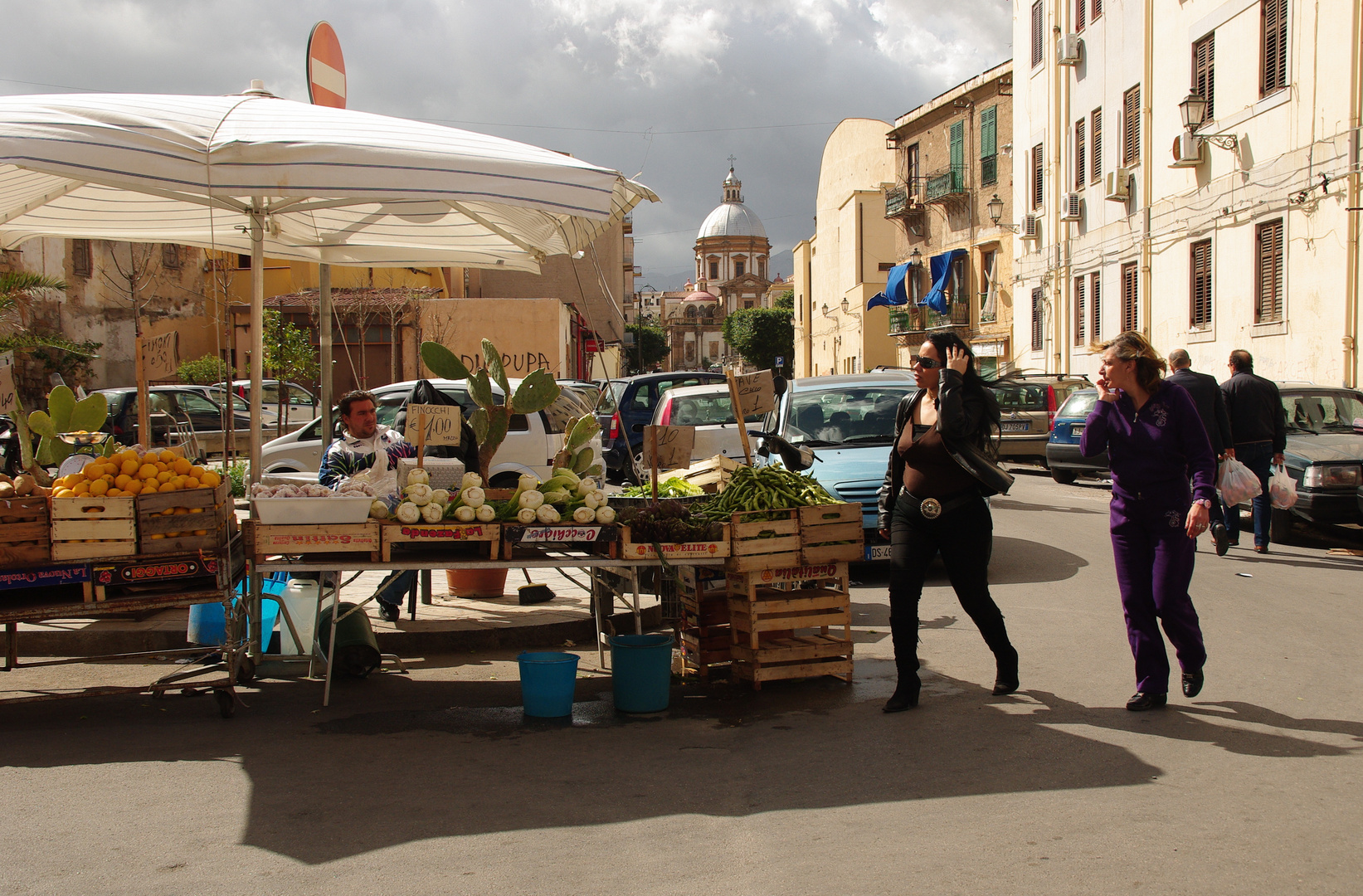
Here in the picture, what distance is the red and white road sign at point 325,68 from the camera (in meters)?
9.33

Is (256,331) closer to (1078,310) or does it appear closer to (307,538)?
(307,538)

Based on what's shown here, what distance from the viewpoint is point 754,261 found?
147500 mm

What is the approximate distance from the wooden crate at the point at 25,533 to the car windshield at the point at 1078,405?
49.5 feet

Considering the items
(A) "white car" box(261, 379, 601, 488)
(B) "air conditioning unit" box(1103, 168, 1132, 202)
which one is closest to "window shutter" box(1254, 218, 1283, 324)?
(B) "air conditioning unit" box(1103, 168, 1132, 202)

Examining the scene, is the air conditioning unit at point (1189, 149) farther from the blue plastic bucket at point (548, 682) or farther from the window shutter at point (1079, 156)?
the blue plastic bucket at point (548, 682)

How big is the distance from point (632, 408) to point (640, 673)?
40.2 feet

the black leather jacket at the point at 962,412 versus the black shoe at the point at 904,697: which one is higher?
the black leather jacket at the point at 962,412

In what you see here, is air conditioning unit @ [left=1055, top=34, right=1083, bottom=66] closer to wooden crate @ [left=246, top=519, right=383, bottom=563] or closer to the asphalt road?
the asphalt road

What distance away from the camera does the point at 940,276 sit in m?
38.2

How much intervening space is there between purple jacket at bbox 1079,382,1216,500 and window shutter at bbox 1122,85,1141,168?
20504 millimetres

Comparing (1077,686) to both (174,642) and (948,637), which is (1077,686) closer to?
(948,637)

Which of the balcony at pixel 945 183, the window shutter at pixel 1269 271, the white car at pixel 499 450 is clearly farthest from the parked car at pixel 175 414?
the balcony at pixel 945 183

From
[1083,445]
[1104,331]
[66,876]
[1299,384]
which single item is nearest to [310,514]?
[66,876]

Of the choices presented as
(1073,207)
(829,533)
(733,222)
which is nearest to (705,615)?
(829,533)
